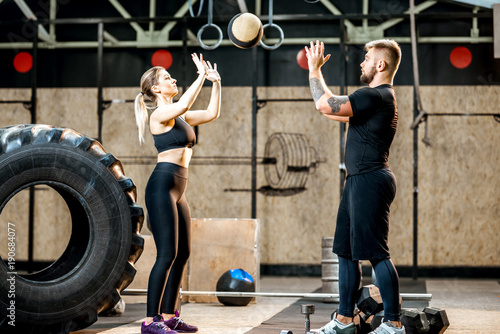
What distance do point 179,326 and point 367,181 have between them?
1.32 meters

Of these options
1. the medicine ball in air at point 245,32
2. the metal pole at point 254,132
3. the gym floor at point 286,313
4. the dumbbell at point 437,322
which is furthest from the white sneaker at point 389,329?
the metal pole at point 254,132

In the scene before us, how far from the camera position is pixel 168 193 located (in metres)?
3.24

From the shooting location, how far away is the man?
281 centimetres

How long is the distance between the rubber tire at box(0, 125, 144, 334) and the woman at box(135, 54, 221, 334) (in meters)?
0.13

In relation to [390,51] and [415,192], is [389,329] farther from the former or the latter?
[415,192]

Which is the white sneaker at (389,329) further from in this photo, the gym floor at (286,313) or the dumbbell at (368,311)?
the gym floor at (286,313)

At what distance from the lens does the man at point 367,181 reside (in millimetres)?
2812

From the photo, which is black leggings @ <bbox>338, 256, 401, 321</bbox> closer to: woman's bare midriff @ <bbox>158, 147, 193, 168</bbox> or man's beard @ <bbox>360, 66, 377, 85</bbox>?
man's beard @ <bbox>360, 66, 377, 85</bbox>

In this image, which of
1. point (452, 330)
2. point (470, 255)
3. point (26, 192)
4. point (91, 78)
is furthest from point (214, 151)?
point (452, 330)

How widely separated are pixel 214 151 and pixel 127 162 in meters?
1.08

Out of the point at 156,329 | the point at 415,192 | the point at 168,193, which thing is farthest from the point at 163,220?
the point at 415,192

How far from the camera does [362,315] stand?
10.5 feet

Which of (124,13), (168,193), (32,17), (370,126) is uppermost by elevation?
(124,13)

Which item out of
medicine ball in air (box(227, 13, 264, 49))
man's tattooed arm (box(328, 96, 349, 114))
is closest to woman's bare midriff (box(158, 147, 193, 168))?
medicine ball in air (box(227, 13, 264, 49))
